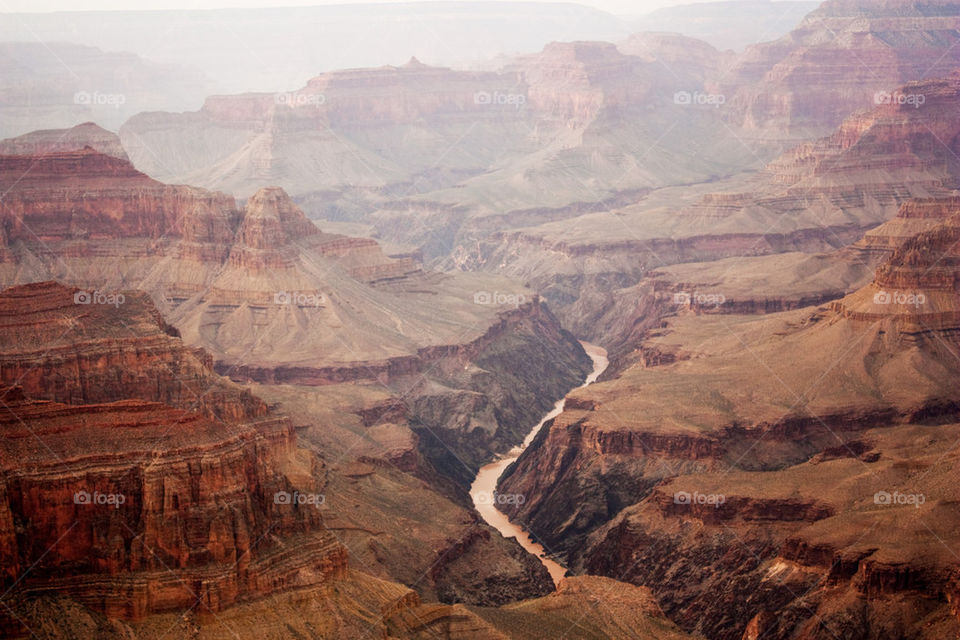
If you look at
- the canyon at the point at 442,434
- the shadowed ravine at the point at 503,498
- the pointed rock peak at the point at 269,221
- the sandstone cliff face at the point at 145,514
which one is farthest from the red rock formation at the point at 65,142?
the sandstone cliff face at the point at 145,514

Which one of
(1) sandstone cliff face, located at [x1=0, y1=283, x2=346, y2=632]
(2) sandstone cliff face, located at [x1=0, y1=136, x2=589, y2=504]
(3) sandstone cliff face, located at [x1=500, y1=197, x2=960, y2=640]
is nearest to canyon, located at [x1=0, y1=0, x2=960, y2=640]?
(1) sandstone cliff face, located at [x1=0, y1=283, x2=346, y2=632]

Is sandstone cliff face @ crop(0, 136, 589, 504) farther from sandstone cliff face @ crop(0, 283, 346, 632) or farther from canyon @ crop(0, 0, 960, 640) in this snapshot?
sandstone cliff face @ crop(0, 283, 346, 632)

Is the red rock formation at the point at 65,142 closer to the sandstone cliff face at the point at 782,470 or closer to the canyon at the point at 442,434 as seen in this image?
the canyon at the point at 442,434

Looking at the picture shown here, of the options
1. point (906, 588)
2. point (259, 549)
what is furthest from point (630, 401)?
point (259, 549)

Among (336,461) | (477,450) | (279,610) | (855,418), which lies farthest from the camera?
(477,450)

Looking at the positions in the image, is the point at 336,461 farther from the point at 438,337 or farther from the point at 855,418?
the point at 438,337

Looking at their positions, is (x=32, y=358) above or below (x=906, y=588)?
above

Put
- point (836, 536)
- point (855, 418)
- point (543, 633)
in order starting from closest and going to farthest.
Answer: point (543, 633) < point (836, 536) < point (855, 418)

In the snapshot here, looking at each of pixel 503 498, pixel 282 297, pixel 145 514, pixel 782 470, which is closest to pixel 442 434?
pixel 503 498
